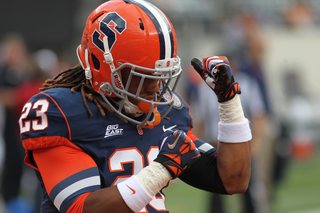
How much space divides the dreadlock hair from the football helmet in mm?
39

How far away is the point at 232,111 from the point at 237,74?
2.90m

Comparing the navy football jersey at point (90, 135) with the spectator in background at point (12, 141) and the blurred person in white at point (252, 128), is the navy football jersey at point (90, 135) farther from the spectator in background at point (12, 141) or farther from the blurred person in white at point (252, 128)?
the spectator in background at point (12, 141)

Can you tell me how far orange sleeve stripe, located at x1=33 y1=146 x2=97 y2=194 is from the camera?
5.80 ft

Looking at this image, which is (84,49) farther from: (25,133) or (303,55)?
(303,55)

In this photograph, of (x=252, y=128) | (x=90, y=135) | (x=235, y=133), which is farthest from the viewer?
(x=252, y=128)

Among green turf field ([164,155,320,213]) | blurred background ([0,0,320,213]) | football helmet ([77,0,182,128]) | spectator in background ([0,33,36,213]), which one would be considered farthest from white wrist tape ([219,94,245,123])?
spectator in background ([0,33,36,213])

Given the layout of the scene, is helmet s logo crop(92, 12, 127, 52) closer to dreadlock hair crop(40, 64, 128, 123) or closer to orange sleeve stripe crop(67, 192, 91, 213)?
dreadlock hair crop(40, 64, 128, 123)

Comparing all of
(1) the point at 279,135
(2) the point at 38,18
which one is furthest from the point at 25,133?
(2) the point at 38,18

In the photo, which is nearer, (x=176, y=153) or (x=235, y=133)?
(x=176, y=153)

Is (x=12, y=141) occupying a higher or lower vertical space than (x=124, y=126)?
lower

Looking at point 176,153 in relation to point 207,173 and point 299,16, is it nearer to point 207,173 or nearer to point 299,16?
point 207,173

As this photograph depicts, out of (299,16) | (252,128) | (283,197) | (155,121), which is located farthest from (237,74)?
(299,16)

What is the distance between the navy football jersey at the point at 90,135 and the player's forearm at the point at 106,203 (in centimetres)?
6

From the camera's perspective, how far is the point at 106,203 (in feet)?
5.57
